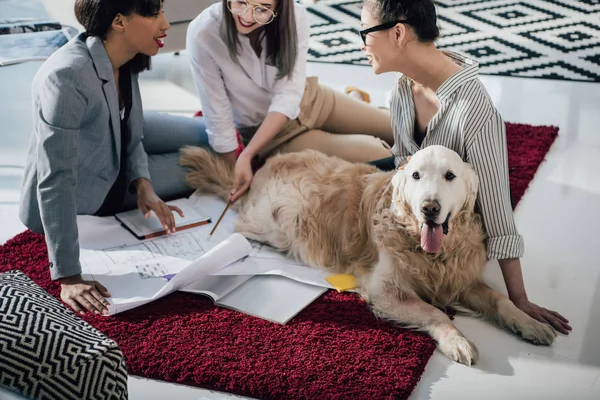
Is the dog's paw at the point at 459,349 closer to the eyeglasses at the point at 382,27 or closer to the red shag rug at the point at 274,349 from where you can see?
the red shag rug at the point at 274,349

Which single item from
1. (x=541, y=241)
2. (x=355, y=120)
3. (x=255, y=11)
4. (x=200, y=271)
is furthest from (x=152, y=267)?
(x=541, y=241)

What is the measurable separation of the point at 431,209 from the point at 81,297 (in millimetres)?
1052

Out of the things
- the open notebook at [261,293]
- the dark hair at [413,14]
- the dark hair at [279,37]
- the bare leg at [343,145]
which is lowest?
the open notebook at [261,293]

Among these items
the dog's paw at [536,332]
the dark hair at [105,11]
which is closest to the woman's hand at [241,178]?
the dark hair at [105,11]

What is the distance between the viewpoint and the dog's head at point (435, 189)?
2.01 meters

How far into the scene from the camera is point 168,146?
10.0ft

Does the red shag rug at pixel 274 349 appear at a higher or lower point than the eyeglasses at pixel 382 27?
lower

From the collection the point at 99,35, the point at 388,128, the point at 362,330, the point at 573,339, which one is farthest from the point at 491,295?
the point at 99,35

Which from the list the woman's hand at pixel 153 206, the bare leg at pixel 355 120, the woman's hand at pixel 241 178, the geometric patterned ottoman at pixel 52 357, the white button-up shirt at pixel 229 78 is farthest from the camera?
the bare leg at pixel 355 120

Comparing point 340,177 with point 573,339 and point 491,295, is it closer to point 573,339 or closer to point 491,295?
point 491,295

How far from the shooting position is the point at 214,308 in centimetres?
227

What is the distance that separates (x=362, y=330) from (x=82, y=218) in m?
1.20

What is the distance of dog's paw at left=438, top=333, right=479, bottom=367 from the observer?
2004 millimetres

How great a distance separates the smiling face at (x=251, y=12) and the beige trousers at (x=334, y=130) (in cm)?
51
